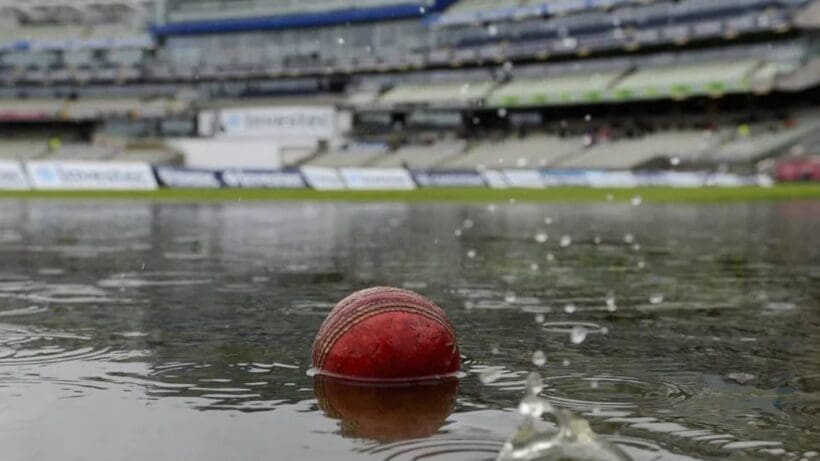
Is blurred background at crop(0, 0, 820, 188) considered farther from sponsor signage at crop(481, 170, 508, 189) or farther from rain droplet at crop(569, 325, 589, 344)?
rain droplet at crop(569, 325, 589, 344)

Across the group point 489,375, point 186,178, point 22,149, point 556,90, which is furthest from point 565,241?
point 22,149

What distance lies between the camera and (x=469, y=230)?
854 inches

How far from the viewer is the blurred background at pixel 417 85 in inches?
2008

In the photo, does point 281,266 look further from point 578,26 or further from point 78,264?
point 578,26

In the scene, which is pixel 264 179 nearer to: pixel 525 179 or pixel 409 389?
pixel 525 179

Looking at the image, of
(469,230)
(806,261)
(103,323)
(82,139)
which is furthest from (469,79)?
(103,323)

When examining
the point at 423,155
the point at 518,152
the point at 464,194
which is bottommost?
the point at 464,194

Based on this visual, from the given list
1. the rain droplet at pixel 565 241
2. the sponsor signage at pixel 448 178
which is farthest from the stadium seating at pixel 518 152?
the rain droplet at pixel 565 241

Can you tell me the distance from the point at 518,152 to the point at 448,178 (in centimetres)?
1193

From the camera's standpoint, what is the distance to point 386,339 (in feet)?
18.4

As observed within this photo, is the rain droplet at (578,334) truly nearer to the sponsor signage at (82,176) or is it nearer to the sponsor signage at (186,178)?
the sponsor signage at (82,176)

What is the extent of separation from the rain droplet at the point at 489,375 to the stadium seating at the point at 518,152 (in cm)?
4798

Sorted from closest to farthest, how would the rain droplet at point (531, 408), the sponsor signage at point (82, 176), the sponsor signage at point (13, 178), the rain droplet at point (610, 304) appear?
the rain droplet at point (531, 408) < the rain droplet at point (610, 304) < the sponsor signage at point (82, 176) < the sponsor signage at point (13, 178)

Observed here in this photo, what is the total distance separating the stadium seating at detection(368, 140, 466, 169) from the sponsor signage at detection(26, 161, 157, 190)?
17.8 metres
